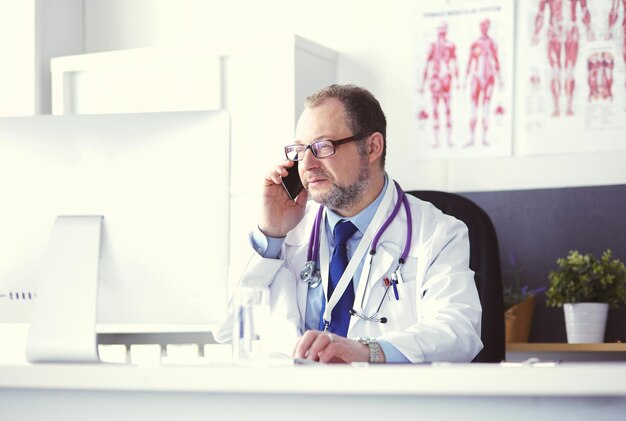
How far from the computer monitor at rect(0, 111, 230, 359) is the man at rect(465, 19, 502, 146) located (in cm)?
218

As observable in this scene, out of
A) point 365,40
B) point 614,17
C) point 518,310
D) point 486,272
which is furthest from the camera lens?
point 365,40

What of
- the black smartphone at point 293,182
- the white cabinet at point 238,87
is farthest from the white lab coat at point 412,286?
the white cabinet at point 238,87

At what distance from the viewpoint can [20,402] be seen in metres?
1.68

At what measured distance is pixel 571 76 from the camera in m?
3.70

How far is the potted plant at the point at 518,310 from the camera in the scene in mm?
3482

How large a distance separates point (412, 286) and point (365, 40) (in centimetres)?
174

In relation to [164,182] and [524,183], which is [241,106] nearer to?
[524,183]

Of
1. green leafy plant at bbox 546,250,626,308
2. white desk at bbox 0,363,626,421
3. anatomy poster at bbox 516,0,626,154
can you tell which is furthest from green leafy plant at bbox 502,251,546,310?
white desk at bbox 0,363,626,421

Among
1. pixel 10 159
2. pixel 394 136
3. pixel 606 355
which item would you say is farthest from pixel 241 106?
pixel 10 159

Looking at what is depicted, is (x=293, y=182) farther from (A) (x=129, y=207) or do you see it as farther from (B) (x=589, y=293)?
(B) (x=589, y=293)

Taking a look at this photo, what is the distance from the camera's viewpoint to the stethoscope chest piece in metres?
2.67

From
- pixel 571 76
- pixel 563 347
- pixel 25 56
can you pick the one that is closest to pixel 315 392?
pixel 563 347

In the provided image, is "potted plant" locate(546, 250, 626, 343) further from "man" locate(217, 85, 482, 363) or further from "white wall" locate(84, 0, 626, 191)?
"man" locate(217, 85, 482, 363)

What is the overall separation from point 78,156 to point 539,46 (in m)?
2.36
